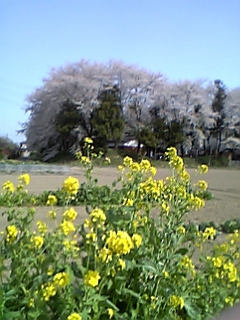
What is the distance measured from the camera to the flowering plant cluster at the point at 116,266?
99 cm

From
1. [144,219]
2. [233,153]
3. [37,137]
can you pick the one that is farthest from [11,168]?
[144,219]

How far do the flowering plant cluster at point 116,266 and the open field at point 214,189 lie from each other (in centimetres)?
55

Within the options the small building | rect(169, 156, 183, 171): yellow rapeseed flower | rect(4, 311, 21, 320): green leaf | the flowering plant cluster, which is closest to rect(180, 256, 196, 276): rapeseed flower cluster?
the flowering plant cluster

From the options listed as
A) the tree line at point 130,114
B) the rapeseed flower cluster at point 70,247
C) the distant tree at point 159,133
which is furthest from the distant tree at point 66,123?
the rapeseed flower cluster at point 70,247

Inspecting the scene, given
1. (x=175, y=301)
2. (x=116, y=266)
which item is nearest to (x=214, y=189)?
(x=175, y=301)

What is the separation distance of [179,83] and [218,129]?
2.67 metres

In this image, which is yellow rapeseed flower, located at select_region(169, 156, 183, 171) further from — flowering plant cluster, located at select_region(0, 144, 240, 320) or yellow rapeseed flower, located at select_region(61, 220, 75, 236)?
yellow rapeseed flower, located at select_region(61, 220, 75, 236)

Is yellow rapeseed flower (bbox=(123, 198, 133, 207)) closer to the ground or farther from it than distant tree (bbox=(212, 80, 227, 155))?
closer to the ground

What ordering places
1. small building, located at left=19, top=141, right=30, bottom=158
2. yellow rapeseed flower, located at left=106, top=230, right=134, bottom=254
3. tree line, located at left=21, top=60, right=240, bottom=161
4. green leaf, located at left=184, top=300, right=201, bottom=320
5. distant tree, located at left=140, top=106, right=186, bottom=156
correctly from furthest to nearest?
small building, located at left=19, top=141, right=30, bottom=158, tree line, located at left=21, top=60, right=240, bottom=161, distant tree, located at left=140, top=106, right=186, bottom=156, green leaf, located at left=184, top=300, right=201, bottom=320, yellow rapeseed flower, located at left=106, top=230, right=134, bottom=254

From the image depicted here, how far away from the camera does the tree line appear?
22.9ft

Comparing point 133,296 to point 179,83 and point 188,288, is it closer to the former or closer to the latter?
point 188,288

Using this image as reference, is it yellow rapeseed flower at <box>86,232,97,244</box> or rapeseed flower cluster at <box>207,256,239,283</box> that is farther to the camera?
rapeseed flower cluster at <box>207,256,239,283</box>

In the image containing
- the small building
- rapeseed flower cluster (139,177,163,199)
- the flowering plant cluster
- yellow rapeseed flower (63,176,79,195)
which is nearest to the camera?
the flowering plant cluster

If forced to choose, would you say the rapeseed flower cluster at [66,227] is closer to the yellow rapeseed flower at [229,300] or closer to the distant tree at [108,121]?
the yellow rapeseed flower at [229,300]
